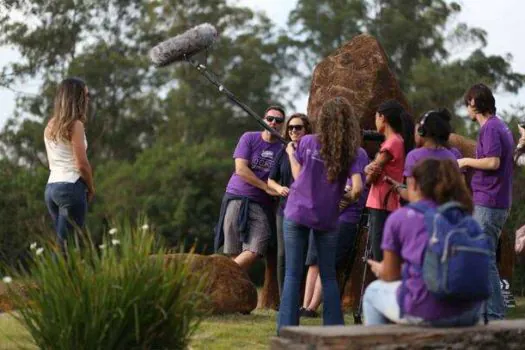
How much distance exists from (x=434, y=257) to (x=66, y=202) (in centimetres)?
322

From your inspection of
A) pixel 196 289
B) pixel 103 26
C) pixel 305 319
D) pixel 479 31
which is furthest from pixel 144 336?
pixel 103 26

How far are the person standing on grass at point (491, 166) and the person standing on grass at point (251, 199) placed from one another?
5.93 ft

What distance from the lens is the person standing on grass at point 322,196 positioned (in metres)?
6.95

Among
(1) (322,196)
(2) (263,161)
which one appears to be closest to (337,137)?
(1) (322,196)

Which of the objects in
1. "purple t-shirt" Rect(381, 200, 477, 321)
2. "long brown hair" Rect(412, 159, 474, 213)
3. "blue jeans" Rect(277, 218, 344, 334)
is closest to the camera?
"purple t-shirt" Rect(381, 200, 477, 321)

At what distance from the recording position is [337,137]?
273 inches

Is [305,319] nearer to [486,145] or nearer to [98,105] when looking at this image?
[486,145]

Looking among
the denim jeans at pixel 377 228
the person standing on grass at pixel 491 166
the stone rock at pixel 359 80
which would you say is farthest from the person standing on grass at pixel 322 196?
the stone rock at pixel 359 80

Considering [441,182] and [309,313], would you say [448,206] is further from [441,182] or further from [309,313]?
[309,313]

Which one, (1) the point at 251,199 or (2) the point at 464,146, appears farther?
(2) the point at 464,146

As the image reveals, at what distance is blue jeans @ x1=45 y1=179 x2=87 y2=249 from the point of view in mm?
7820

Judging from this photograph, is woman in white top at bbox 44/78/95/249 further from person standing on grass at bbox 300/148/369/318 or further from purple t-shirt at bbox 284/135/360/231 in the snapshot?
person standing on grass at bbox 300/148/369/318

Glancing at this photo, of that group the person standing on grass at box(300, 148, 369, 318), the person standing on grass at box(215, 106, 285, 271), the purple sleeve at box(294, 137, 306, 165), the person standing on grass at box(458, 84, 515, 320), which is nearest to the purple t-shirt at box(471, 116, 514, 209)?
the person standing on grass at box(458, 84, 515, 320)

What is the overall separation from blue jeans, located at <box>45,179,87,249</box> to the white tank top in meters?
0.03
